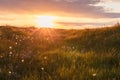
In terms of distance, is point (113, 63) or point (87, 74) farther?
point (113, 63)

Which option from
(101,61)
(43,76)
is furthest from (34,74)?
(101,61)

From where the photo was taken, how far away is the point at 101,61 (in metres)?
10.7

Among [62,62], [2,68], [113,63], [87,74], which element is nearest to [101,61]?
[113,63]

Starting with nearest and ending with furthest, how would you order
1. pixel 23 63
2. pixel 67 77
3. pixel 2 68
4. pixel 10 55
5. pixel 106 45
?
pixel 67 77 < pixel 2 68 < pixel 23 63 < pixel 10 55 < pixel 106 45

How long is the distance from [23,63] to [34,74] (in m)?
1.66

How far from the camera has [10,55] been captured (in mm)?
11727

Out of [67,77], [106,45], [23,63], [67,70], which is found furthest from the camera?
[106,45]

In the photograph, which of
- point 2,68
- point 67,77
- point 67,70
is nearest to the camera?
point 67,77

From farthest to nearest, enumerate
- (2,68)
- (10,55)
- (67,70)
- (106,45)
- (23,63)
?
(106,45) → (10,55) → (23,63) → (2,68) → (67,70)

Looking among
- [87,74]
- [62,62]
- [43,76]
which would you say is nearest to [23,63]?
[62,62]

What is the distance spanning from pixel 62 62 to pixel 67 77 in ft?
6.53

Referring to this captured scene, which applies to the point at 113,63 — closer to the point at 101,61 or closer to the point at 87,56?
the point at 101,61

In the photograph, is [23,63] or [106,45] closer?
[23,63]

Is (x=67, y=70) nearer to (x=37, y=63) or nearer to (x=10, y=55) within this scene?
(x=37, y=63)
